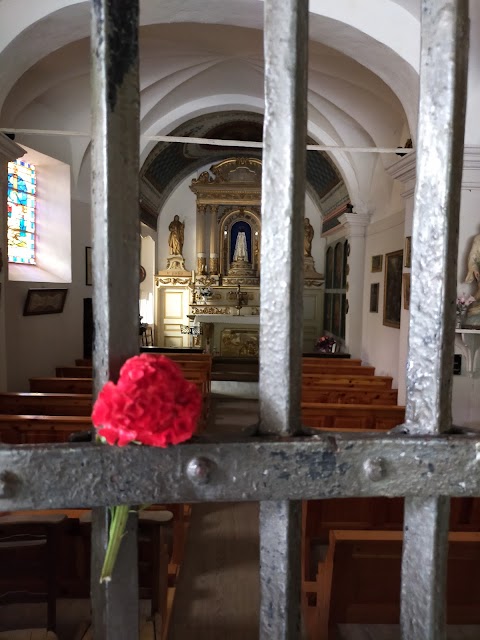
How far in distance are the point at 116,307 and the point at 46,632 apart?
1.82 meters

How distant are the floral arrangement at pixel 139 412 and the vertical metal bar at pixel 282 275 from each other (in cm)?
15

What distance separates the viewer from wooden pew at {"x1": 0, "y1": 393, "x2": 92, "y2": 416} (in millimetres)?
4824

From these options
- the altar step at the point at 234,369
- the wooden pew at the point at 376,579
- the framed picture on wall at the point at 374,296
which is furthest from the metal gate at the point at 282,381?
the altar step at the point at 234,369

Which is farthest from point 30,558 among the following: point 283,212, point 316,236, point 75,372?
point 316,236

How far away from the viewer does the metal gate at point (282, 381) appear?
0.77 metres

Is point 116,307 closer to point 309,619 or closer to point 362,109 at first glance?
point 309,619

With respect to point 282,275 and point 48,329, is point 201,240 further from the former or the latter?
point 282,275

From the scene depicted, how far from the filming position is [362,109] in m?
7.73

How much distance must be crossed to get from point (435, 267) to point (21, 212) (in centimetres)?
795

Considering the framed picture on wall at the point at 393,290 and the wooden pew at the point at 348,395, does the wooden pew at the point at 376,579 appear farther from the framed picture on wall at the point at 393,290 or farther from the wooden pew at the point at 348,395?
the framed picture on wall at the point at 393,290

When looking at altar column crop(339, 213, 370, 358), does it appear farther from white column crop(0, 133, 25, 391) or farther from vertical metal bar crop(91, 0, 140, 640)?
vertical metal bar crop(91, 0, 140, 640)

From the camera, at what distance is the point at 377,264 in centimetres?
855

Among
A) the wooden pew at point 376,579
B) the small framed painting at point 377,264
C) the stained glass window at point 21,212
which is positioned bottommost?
the wooden pew at point 376,579

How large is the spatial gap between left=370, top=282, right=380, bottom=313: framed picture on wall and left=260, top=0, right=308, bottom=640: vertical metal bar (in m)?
8.13
